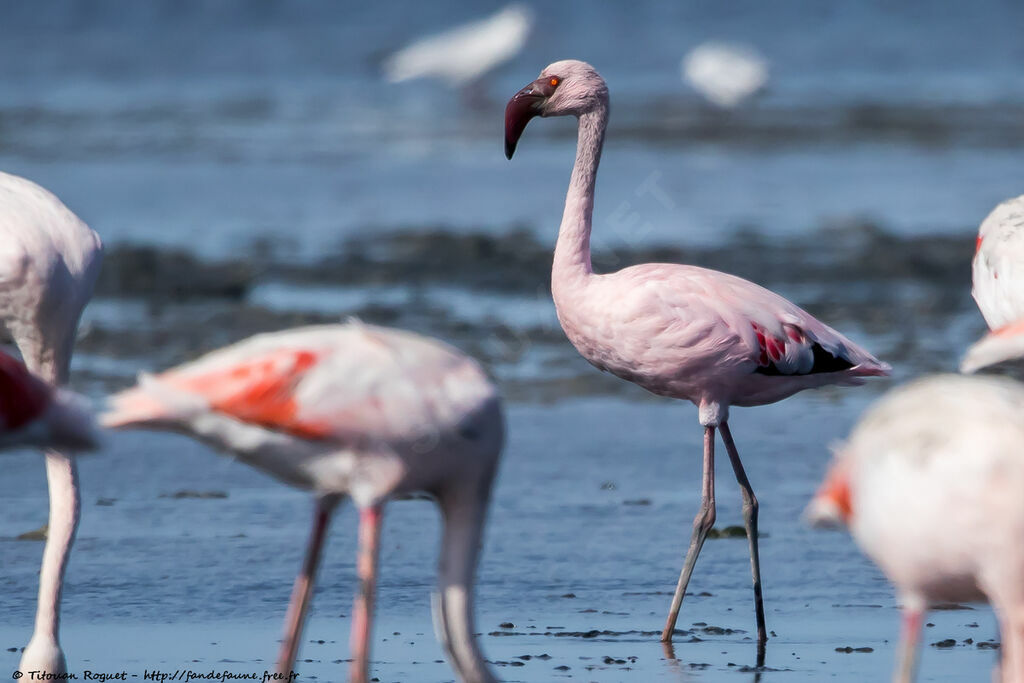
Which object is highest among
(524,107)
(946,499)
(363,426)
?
(524,107)

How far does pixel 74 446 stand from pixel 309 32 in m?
34.2

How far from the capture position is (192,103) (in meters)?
24.6

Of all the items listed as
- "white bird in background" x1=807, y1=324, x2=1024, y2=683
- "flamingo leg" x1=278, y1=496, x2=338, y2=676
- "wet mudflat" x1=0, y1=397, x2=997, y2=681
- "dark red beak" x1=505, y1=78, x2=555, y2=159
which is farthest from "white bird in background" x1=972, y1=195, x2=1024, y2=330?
"flamingo leg" x1=278, y1=496, x2=338, y2=676

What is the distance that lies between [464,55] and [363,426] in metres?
20.6

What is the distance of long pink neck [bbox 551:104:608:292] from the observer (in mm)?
5918

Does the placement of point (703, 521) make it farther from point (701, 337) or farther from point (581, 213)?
point (581, 213)

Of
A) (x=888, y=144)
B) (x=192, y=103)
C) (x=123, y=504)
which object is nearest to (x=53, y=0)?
(x=192, y=103)

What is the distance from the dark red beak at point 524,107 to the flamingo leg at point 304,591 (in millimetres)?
2040

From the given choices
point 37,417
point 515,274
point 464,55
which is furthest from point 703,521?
point 464,55

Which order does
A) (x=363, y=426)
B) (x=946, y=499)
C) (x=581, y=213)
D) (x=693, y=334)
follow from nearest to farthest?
1. (x=946, y=499)
2. (x=363, y=426)
3. (x=693, y=334)
4. (x=581, y=213)

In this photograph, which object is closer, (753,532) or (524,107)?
(753,532)

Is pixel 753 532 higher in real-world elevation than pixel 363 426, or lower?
lower

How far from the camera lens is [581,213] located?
604 cm

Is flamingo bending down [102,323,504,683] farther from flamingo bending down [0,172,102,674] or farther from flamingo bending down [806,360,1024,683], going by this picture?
flamingo bending down [0,172,102,674]
